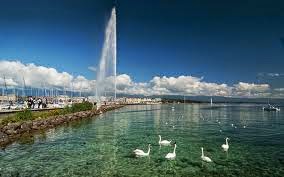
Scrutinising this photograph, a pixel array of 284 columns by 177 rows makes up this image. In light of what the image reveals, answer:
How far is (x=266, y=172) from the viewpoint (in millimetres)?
27188

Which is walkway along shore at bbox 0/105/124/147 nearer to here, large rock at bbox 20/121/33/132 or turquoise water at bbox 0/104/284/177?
large rock at bbox 20/121/33/132

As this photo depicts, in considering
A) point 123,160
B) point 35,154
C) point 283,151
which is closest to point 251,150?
point 283,151

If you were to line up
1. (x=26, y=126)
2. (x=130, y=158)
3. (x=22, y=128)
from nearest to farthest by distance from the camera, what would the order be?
(x=130, y=158)
(x=22, y=128)
(x=26, y=126)

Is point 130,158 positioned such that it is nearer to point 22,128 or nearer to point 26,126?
point 22,128

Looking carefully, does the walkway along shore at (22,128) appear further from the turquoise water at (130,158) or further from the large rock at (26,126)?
the turquoise water at (130,158)

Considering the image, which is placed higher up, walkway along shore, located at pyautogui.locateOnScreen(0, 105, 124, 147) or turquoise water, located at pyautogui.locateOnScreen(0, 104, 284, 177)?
walkway along shore, located at pyautogui.locateOnScreen(0, 105, 124, 147)

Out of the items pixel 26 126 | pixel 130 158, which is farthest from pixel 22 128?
pixel 130 158

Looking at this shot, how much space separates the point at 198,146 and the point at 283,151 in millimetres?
9089

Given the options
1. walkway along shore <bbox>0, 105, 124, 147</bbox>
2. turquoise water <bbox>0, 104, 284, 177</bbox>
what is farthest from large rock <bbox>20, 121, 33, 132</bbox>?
turquoise water <bbox>0, 104, 284, 177</bbox>

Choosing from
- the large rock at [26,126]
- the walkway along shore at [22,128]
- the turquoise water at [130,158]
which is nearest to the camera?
the turquoise water at [130,158]

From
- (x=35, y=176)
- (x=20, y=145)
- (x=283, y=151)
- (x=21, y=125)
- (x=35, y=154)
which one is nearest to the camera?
(x=35, y=176)

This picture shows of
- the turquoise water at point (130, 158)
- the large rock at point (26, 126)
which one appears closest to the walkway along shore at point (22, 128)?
the large rock at point (26, 126)

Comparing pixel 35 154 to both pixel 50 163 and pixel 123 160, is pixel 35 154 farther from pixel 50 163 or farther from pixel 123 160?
pixel 123 160

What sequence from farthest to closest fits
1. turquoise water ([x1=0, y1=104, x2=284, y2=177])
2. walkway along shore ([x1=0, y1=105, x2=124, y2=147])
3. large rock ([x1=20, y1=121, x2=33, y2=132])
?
1. large rock ([x1=20, y1=121, x2=33, y2=132])
2. walkway along shore ([x1=0, y1=105, x2=124, y2=147])
3. turquoise water ([x1=0, y1=104, x2=284, y2=177])
